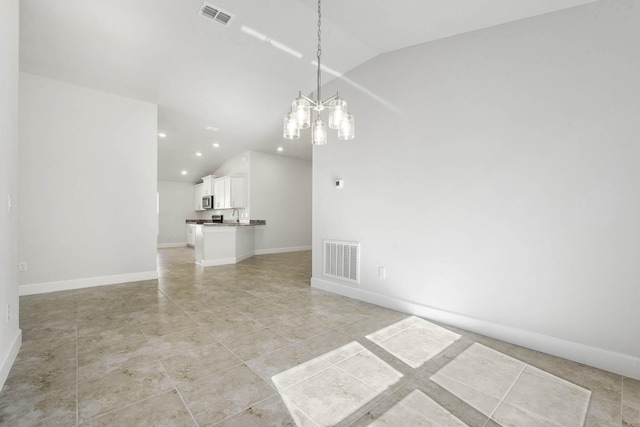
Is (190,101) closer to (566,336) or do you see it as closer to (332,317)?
(332,317)

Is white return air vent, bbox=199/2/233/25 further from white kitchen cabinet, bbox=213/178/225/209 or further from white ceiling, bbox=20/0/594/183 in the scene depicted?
→ white kitchen cabinet, bbox=213/178/225/209

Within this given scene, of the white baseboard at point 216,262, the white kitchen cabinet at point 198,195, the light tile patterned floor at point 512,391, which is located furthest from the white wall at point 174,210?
the light tile patterned floor at point 512,391

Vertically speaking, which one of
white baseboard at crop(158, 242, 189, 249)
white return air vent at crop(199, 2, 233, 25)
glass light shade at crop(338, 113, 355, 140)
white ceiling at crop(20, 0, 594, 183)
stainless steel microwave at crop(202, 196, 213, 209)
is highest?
white return air vent at crop(199, 2, 233, 25)

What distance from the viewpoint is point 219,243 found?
6.50m

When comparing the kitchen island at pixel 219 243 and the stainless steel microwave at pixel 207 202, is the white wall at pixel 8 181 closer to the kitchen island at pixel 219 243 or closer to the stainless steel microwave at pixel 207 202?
the kitchen island at pixel 219 243

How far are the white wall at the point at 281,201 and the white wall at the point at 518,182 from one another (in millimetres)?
5105

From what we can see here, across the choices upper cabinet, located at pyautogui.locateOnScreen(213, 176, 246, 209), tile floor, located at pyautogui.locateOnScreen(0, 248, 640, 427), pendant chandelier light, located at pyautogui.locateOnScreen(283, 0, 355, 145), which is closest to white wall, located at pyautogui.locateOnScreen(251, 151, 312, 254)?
upper cabinet, located at pyautogui.locateOnScreen(213, 176, 246, 209)

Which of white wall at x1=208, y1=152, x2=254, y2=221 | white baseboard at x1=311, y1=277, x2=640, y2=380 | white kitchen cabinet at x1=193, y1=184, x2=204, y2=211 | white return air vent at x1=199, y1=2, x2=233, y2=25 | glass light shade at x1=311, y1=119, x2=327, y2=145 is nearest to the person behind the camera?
white baseboard at x1=311, y1=277, x2=640, y2=380

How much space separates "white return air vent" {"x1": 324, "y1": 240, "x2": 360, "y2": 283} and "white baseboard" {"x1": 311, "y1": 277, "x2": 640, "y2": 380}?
40 cm

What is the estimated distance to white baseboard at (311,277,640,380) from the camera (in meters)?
2.07

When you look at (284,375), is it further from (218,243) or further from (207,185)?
(207,185)

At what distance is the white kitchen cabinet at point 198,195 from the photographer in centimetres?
1025

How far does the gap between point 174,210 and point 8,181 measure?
29.4 ft

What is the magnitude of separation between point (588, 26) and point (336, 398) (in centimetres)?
335
